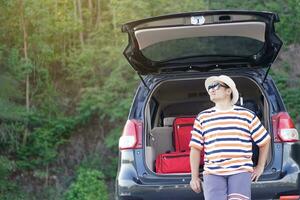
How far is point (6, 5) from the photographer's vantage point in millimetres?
12242

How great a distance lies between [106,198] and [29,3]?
4.71 meters

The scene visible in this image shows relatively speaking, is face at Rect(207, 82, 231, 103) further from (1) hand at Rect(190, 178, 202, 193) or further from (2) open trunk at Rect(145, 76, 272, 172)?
(2) open trunk at Rect(145, 76, 272, 172)

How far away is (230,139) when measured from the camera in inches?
162

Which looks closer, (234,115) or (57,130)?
(234,115)

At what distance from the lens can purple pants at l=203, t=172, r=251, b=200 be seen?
410cm

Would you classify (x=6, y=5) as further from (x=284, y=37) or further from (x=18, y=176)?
(x=284, y=37)

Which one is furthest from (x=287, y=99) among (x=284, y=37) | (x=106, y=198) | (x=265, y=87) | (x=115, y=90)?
(x=265, y=87)

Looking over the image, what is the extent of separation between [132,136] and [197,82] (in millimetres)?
1341

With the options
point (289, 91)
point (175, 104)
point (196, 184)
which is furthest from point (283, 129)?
point (289, 91)

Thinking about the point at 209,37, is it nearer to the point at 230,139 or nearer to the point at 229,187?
the point at 230,139

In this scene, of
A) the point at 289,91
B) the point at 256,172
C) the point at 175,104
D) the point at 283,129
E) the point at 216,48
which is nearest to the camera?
the point at 256,172

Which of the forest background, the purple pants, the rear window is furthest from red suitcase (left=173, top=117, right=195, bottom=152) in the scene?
the forest background

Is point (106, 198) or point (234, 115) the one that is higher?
point (234, 115)

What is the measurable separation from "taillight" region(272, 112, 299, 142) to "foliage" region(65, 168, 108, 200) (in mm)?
5822
